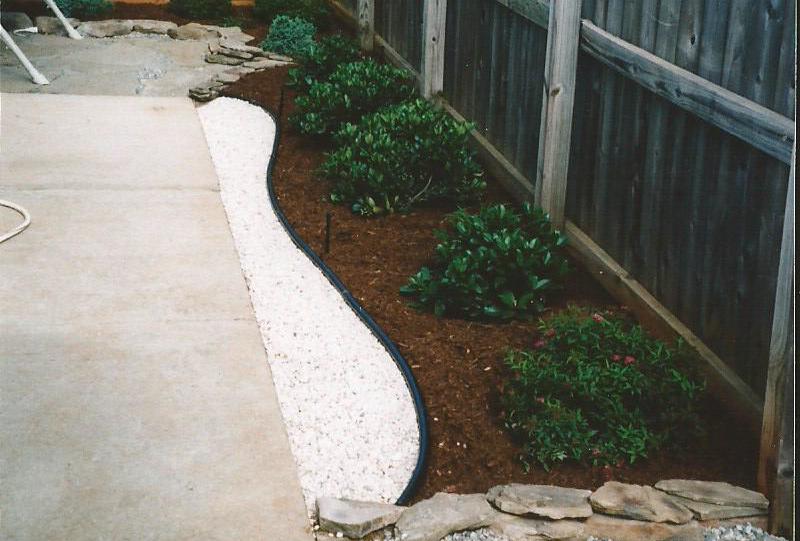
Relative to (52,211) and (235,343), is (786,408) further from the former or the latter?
(52,211)

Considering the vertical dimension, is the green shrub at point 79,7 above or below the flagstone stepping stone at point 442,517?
above

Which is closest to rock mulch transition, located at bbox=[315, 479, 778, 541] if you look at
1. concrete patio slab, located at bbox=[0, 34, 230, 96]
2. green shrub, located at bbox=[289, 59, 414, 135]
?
green shrub, located at bbox=[289, 59, 414, 135]

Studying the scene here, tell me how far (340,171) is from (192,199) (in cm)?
94

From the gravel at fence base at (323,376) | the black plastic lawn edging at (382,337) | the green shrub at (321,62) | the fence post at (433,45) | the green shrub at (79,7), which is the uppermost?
A: the fence post at (433,45)

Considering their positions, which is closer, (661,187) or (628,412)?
(628,412)

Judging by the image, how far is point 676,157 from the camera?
4.63 meters

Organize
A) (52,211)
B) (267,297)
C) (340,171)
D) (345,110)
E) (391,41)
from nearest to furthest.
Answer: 1. (267,297)
2. (52,211)
3. (340,171)
4. (345,110)
5. (391,41)

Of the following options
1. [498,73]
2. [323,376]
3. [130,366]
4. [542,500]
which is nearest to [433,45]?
[498,73]

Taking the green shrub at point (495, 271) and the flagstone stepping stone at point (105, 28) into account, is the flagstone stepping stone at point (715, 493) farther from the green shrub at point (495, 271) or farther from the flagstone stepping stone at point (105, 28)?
A: the flagstone stepping stone at point (105, 28)

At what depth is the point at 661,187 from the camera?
4.79m

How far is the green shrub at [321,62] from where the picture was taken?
894 cm

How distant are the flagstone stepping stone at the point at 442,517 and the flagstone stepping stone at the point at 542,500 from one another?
5cm

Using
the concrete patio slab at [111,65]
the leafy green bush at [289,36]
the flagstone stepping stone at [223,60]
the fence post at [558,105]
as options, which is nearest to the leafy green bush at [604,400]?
the fence post at [558,105]

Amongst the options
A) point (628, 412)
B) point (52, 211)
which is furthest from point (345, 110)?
point (628, 412)
